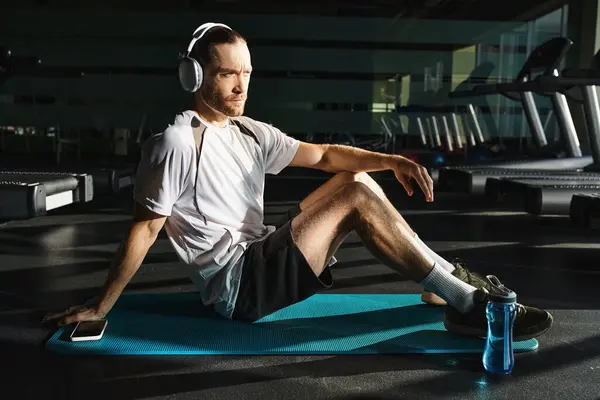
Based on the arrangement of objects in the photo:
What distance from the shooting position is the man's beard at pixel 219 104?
188 centimetres

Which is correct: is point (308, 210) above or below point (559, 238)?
above

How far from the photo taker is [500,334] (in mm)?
1753

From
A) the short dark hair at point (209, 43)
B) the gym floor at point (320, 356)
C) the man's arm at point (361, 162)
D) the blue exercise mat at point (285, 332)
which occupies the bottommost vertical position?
the gym floor at point (320, 356)

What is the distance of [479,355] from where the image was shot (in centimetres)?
185

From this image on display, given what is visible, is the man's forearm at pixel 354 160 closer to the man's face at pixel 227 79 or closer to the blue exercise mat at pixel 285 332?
the man's face at pixel 227 79

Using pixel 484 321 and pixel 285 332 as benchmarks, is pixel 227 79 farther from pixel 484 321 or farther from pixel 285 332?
pixel 484 321

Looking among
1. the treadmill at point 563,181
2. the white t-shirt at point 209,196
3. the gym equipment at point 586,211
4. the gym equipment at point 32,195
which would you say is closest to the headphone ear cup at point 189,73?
the white t-shirt at point 209,196

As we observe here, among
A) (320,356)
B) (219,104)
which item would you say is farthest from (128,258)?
(320,356)

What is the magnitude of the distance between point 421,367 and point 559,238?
9.25 ft

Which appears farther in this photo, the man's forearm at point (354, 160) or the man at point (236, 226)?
the man's forearm at point (354, 160)

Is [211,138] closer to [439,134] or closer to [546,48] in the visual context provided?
[546,48]

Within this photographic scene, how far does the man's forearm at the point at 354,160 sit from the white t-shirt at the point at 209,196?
26cm

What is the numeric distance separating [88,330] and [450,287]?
1.17 meters

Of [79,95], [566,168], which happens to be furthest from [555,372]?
[79,95]
